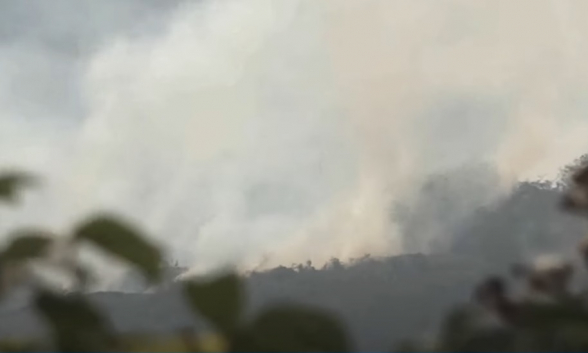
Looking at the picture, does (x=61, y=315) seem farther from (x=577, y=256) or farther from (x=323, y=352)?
(x=577, y=256)

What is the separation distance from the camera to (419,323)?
37cm

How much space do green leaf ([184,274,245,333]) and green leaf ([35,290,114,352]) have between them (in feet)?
0.10

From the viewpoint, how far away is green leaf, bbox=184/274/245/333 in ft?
0.66

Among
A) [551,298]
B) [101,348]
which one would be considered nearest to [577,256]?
[551,298]

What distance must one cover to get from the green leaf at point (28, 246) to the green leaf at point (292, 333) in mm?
64

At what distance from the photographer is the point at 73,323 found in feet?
0.69

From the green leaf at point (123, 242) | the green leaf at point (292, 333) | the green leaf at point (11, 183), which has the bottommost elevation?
the green leaf at point (292, 333)

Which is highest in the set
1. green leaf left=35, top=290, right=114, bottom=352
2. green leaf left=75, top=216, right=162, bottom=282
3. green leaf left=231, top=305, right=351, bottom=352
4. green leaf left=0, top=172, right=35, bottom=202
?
green leaf left=0, top=172, right=35, bottom=202

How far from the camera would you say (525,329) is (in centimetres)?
22

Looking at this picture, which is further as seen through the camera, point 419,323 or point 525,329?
point 419,323

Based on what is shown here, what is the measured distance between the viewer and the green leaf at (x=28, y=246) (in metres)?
0.22

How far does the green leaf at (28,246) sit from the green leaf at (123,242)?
0.04 ft

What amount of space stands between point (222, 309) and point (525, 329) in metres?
0.09

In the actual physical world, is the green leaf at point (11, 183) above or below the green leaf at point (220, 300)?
above
